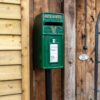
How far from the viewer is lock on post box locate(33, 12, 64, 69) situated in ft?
6.24

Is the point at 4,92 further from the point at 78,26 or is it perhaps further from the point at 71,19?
the point at 78,26

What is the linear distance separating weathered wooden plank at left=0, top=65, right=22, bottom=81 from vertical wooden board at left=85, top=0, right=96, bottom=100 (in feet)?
4.36

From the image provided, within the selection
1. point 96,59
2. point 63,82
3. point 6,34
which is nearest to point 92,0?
point 96,59

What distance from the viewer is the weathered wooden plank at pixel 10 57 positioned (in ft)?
5.95

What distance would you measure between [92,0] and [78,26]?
0.54 metres

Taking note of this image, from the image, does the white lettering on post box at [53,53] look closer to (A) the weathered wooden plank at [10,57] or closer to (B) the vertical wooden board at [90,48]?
(A) the weathered wooden plank at [10,57]

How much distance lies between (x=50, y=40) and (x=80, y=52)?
931 mm

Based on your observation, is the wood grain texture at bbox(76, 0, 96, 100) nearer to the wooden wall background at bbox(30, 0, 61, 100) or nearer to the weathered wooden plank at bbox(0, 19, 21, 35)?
the wooden wall background at bbox(30, 0, 61, 100)

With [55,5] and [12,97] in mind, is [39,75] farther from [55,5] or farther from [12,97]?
[55,5]

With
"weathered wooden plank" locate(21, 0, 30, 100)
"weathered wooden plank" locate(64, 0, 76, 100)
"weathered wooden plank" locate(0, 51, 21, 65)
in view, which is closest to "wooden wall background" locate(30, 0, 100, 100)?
"weathered wooden plank" locate(64, 0, 76, 100)

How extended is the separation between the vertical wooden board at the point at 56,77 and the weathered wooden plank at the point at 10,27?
0.75 m

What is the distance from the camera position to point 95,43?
2758 millimetres

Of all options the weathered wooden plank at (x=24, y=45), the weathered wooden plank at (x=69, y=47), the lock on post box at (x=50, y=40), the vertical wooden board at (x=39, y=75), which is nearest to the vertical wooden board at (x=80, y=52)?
the weathered wooden plank at (x=69, y=47)

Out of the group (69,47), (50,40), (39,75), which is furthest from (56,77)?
(50,40)
